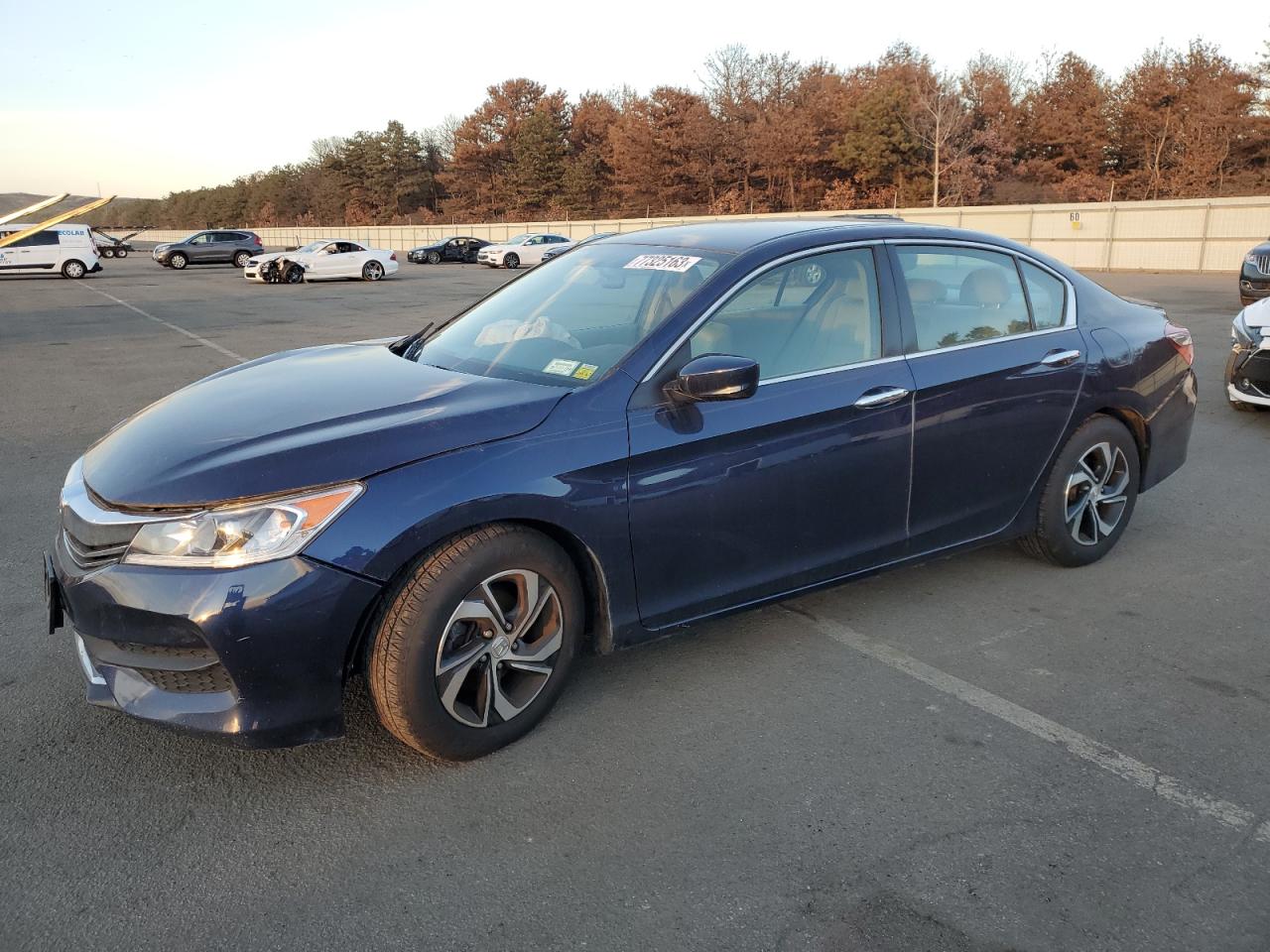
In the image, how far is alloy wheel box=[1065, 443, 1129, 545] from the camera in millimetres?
4531

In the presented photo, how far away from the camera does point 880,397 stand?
371cm

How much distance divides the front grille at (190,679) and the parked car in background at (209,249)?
4323 cm

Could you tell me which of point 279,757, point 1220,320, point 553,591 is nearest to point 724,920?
point 553,591

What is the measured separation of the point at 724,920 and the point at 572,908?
1.23 ft

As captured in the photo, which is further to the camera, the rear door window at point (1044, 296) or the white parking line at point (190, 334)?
the white parking line at point (190, 334)

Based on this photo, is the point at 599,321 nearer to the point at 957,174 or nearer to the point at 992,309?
the point at 992,309

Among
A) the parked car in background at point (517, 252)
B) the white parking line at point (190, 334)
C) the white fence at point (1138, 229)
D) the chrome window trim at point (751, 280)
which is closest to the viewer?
the chrome window trim at point (751, 280)

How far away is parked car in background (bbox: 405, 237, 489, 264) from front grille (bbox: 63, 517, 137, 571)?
157 ft

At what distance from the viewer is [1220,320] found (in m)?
15.4

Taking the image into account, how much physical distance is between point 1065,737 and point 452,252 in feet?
160

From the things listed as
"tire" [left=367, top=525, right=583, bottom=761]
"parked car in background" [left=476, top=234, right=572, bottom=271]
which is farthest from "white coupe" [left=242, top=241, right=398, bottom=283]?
"tire" [left=367, top=525, right=583, bottom=761]

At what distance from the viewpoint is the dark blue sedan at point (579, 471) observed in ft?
8.86

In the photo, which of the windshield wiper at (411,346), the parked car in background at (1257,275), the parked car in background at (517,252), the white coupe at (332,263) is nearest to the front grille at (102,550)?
the windshield wiper at (411,346)

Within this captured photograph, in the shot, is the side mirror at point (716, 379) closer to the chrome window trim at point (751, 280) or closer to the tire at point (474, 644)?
the chrome window trim at point (751, 280)
